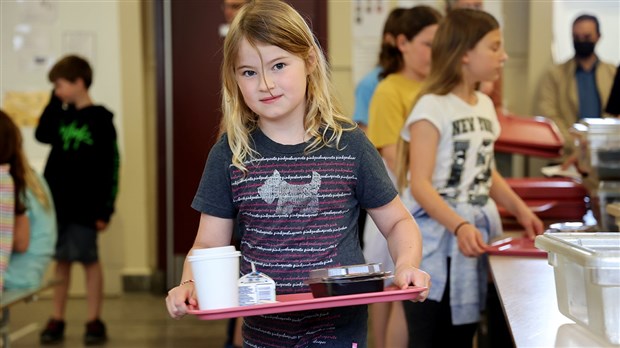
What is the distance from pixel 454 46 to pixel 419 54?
2.17 feet

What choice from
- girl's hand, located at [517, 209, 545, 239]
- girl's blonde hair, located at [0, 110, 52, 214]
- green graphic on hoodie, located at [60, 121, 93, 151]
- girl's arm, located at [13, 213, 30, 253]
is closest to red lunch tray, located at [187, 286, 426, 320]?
girl's hand, located at [517, 209, 545, 239]

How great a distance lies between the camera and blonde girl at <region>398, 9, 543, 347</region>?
10.7 ft

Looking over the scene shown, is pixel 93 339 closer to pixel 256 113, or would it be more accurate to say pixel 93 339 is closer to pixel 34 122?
pixel 34 122

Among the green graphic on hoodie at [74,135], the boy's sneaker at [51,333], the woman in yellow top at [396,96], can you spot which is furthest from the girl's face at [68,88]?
the woman in yellow top at [396,96]

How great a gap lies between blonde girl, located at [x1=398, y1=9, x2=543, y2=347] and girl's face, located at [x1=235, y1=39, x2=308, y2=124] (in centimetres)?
119

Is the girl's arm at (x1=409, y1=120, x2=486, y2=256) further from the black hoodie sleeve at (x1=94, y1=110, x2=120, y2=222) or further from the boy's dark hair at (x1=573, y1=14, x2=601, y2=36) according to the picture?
the boy's dark hair at (x1=573, y1=14, x2=601, y2=36)

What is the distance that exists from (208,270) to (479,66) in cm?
175

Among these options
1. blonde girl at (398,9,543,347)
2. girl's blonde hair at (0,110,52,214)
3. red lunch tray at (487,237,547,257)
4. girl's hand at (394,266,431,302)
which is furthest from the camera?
girl's blonde hair at (0,110,52,214)

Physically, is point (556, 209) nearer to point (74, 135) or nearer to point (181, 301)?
point (181, 301)

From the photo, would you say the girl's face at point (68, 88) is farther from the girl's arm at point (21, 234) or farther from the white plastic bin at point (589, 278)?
the white plastic bin at point (589, 278)

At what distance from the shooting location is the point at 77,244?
227 inches

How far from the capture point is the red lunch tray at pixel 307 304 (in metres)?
1.85

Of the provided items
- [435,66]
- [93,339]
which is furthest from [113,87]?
[435,66]

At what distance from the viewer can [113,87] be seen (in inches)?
274
